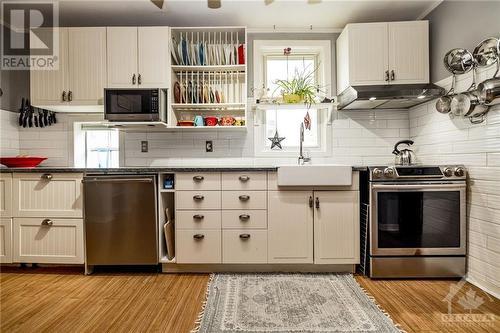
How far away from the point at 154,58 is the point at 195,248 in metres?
1.75

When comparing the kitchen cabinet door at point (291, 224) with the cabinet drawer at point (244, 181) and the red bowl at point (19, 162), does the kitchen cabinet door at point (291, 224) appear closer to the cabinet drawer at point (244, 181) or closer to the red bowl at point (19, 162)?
the cabinet drawer at point (244, 181)

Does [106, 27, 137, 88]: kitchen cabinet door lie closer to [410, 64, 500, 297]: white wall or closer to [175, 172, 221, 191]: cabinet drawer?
[175, 172, 221, 191]: cabinet drawer

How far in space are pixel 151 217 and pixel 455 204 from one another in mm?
2357

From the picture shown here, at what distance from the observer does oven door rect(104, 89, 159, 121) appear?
2.54 meters

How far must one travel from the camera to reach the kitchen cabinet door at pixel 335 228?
2.31 m

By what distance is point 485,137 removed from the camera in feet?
6.55

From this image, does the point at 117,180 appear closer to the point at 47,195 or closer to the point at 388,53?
the point at 47,195

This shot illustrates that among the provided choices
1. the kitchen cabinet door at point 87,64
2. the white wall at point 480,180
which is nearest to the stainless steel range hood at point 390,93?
the white wall at point 480,180

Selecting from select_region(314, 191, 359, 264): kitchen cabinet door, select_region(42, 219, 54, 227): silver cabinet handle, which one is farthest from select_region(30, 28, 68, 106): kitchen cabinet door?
select_region(314, 191, 359, 264): kitchen cabinet door

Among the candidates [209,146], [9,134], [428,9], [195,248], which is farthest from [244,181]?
[9,134]

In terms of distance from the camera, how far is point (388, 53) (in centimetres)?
262

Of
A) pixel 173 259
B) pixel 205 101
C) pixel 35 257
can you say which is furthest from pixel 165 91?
pixel 35 257

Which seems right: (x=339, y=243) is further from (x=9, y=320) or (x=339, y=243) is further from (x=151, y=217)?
(x=9, y=320)

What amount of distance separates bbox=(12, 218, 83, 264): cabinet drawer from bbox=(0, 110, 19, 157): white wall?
2.99 ft
